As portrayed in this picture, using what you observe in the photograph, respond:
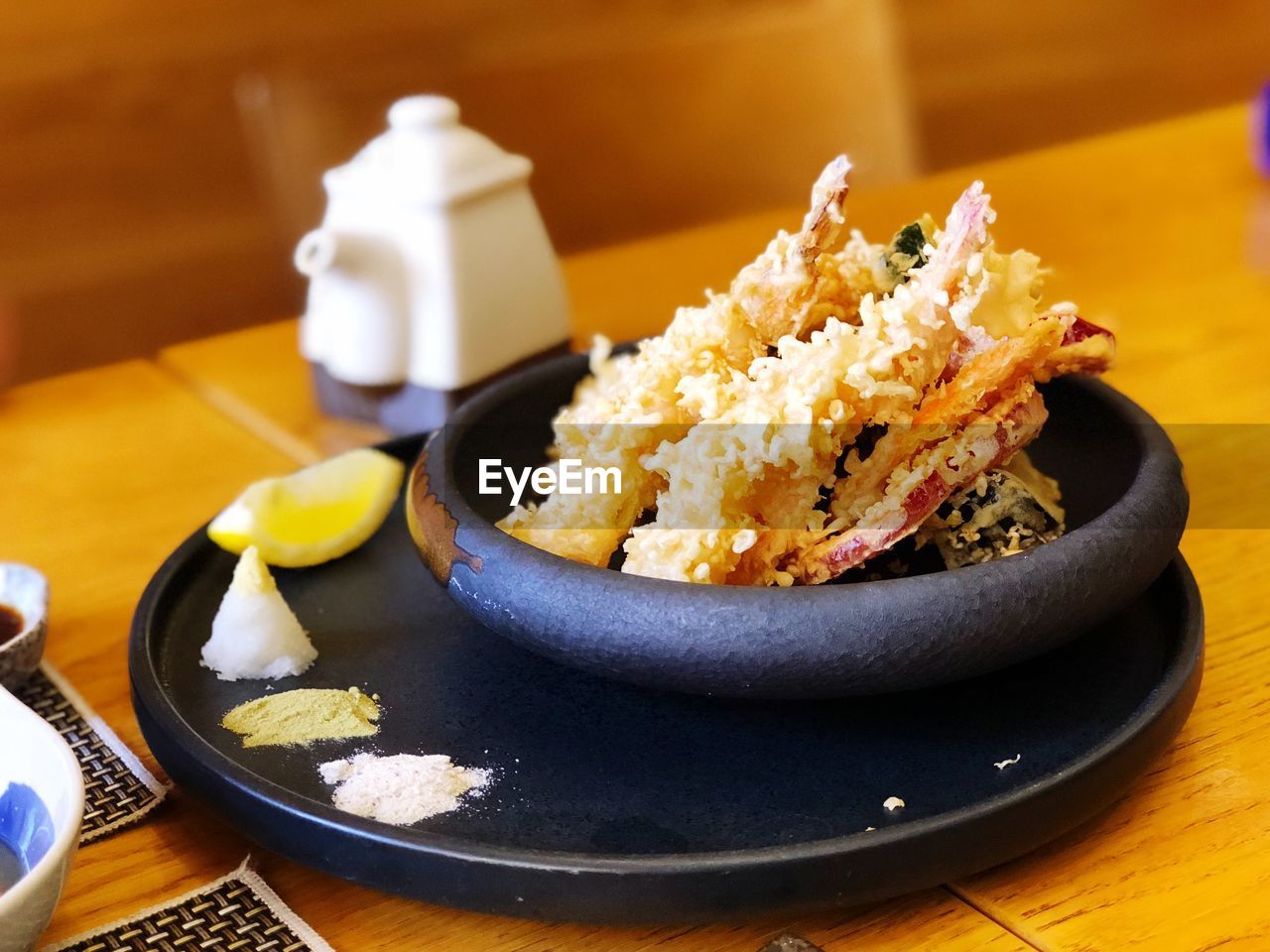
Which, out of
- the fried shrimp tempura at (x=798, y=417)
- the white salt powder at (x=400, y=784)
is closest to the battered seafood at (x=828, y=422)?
the fried shrimp tempura at (x=798, y=417)

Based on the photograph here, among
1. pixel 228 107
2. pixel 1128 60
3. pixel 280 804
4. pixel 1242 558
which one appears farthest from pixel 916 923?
pixel 1128 60

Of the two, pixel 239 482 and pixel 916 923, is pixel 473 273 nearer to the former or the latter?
pixel 239 482

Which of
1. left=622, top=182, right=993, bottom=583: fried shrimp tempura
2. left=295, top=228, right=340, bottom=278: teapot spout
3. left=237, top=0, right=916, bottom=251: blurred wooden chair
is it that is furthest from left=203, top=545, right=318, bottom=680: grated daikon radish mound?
left=237, top=0, right=916, bottom=251: blurred wooden chair

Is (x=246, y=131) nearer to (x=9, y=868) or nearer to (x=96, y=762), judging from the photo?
(x=96, y=762)

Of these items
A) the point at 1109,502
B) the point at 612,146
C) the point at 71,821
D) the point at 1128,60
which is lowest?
the point at 1128,60

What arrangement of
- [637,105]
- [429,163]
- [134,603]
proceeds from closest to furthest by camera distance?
[134,603], [429,163], [637,105]

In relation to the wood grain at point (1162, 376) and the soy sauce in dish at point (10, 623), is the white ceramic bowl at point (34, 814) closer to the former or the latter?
the soy sauce in dish at point (10, 623)
